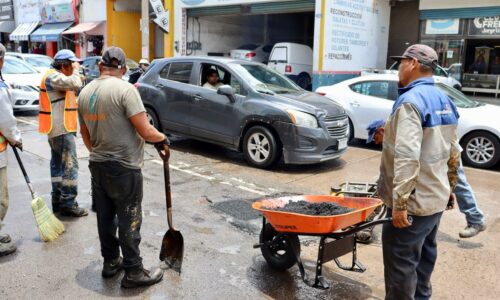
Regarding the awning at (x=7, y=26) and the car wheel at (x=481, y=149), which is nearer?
the car wheel at (x=481, y=149)

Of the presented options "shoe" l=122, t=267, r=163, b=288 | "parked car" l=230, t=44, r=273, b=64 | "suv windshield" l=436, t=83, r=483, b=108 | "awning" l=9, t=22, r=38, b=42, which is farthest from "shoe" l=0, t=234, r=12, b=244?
"awning" l=9, t=22, r=38, b=42

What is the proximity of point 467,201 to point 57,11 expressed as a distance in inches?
1164

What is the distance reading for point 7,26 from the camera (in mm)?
35906

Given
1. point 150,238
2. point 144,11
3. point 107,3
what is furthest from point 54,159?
point 107,3

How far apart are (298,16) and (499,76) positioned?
10.0 metres

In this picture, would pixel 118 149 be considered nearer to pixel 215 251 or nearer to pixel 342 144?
pixel 215 251

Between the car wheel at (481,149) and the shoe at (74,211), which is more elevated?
the car wheel at (481,149)

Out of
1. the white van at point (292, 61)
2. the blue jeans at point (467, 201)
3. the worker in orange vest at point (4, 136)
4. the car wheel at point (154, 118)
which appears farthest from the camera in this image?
the white van at point (292, 61)

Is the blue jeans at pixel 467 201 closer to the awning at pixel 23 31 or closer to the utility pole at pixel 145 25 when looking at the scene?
the utility pole at pixel 145 25

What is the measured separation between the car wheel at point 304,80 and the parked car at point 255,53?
2149 mm

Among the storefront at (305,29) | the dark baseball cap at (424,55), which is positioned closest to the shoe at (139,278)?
the dark baseball cap at (424,55)

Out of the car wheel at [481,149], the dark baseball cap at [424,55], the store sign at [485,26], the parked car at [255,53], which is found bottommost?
the car wheel at [481,149]

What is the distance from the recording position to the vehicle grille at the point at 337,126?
7.50 meters

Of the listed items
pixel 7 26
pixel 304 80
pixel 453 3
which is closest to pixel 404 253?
pixel 453 3
